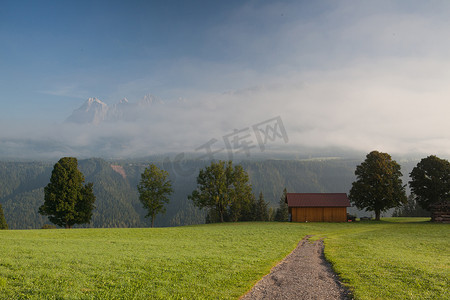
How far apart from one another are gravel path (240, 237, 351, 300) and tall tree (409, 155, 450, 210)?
63795mm

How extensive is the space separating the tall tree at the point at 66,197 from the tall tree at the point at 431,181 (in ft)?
264

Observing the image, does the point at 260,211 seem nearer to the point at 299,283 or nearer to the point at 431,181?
the point at 431,181

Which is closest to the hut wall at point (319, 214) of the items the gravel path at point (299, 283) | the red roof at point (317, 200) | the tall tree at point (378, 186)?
the red roof at point (317, 200)

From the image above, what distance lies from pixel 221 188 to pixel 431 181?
52.5 meters

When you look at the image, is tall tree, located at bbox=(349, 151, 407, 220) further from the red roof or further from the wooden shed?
the wooden shed

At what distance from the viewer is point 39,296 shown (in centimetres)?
1132

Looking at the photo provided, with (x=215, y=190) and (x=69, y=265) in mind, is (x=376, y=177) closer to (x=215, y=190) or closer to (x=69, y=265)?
(x=215, y=190)

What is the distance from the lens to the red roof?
2923 inches

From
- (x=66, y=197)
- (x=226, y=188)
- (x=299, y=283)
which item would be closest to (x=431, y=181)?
(x=226, y=188)

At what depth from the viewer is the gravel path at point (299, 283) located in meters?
13.6

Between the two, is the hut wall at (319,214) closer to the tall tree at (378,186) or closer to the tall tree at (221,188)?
the tall tree at (378,186)

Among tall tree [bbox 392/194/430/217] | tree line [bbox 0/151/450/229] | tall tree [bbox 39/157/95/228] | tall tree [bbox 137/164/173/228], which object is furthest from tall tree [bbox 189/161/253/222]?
tall tree [bbox 392/194/430/217]

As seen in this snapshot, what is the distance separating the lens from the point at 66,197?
60969 mm

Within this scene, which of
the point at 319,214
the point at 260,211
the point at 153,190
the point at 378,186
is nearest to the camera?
the point at 378,186
